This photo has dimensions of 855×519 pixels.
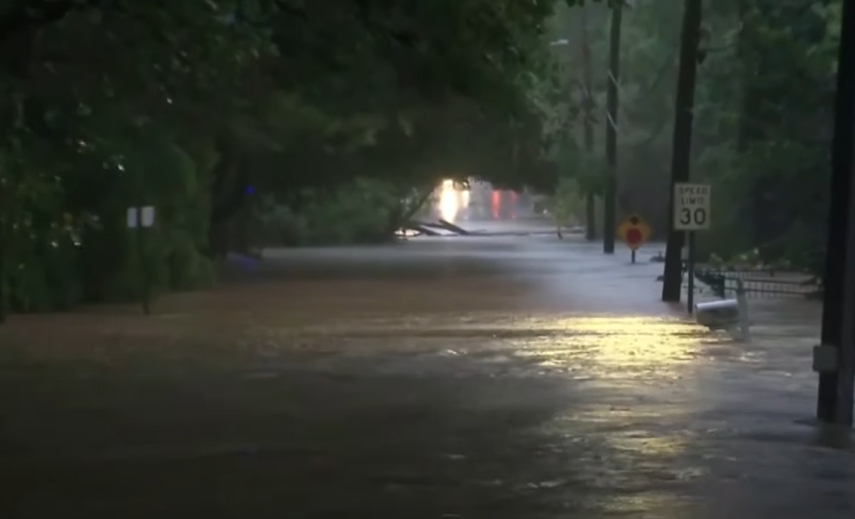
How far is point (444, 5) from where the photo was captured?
1809cm

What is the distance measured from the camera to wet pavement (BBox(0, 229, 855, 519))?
37.2 ft

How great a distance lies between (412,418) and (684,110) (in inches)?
727

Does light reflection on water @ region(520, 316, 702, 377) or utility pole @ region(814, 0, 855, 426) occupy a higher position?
utility pole @ region(814, 0, 855, 426)

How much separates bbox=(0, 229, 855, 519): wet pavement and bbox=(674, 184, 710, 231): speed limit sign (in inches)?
72.9

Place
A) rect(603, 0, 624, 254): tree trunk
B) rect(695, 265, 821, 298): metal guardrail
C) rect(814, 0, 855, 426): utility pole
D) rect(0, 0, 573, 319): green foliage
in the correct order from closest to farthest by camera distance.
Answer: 1. rect(814, 0, 855, 426): utility pole
2. rect(0, 0, 573, 319): green foliage
3. rect(695, 265, 821, 298): metal guardrail
4. rect(603, 0, 624, 254): tree trunk

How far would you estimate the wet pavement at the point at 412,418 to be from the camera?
11.3 meters

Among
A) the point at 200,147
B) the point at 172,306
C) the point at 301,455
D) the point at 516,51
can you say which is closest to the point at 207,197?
the point at 200,147

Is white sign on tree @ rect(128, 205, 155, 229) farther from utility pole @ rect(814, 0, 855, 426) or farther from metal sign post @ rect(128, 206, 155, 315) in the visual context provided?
utility pole @ rect(814, 0, 855, 426)

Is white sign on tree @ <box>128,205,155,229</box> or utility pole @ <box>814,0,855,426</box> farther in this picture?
white sign on tree @ <box>128,205,155,229</box>

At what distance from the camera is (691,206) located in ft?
98.7

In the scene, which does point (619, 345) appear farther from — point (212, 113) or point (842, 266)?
point (212, 113)

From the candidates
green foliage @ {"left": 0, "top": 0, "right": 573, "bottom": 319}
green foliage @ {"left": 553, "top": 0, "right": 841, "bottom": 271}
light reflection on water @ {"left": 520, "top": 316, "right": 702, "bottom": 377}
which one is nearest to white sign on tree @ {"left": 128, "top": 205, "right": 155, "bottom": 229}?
green foliage @ {"left": 0, "top": 0, "right": 573, "bottom": 319}

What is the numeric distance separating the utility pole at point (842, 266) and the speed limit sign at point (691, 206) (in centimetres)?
1496

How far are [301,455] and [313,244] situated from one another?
214ft
